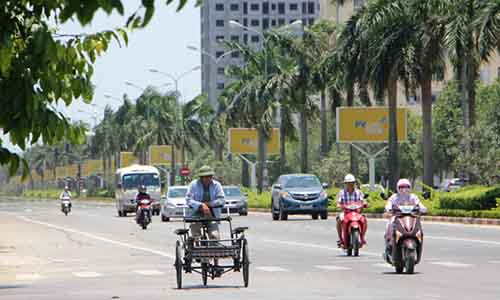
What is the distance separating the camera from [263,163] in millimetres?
88438

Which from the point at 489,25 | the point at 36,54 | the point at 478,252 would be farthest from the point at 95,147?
the point at 36,54

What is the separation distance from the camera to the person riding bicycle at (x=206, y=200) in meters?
19.8

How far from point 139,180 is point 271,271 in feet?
176

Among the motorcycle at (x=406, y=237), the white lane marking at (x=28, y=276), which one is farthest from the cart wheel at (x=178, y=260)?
the white lane marking at (x=28, y=276)

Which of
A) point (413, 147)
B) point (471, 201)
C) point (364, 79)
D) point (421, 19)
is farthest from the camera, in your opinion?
point (413, 147)

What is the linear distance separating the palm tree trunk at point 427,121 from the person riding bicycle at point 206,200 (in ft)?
132

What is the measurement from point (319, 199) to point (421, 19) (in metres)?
9.64

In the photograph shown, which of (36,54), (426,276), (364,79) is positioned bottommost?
(426,276)

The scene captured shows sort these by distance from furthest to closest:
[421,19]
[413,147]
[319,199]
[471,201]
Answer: [413,147], [421,19], [319,199], [471,201]

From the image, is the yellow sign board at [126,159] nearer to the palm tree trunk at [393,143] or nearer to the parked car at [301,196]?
the palm tree trunk at [393,143]

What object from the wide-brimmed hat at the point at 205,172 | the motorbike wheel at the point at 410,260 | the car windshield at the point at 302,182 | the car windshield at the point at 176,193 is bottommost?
the motorbike wheel at the point at 410,260

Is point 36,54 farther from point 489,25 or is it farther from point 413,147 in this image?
point 413,147

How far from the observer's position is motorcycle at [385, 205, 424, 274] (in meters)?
21.5

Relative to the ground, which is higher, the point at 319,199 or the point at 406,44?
the point at 406,44
